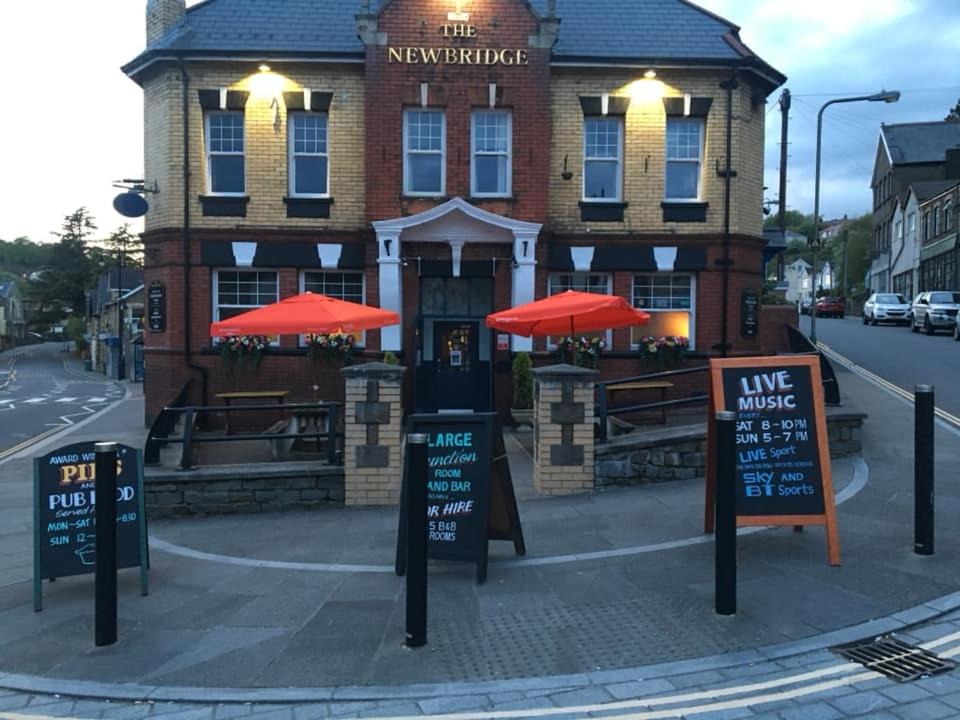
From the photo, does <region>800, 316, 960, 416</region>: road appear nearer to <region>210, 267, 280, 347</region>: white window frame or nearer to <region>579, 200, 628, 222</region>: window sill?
<region>579, 200, 628, 222</region>: window sill

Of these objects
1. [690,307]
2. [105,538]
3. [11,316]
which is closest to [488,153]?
[690,307]

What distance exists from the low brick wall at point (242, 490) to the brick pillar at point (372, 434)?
0.27 metres

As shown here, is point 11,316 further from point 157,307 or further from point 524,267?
point 524,267

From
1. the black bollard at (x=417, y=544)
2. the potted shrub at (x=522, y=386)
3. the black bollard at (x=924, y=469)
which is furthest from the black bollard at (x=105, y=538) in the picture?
the potted shrub at (x=522, y=386)

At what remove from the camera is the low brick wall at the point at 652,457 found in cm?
979

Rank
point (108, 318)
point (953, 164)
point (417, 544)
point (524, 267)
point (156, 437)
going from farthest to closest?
→ point (108, 318) → point (953, 164) → point (524, 267) → point (156, 437) → point (417, 544)

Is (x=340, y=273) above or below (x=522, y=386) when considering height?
above

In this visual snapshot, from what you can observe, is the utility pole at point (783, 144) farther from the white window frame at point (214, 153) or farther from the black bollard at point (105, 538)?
the black bollard at point (105, 538)

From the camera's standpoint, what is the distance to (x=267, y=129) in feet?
49.4

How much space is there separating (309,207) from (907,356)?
17.7 m

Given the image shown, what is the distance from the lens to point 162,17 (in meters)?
15.6

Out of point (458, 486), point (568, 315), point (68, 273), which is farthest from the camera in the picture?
point (68, 273)

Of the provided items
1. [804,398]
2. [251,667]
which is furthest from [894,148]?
[251,667]

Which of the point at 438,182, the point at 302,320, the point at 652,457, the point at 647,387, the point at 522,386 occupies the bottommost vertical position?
the point at 652,457
